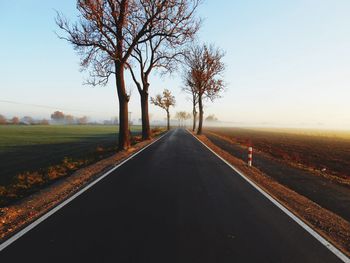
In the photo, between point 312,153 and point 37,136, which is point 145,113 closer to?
point 312,153

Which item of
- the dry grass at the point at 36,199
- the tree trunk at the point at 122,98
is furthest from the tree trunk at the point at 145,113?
the dry grass at the point at 36,199

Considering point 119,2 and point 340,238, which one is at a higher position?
point 119,2

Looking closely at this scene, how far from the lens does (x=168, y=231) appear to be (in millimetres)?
5371

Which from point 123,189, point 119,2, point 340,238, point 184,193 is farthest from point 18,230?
point 119,2

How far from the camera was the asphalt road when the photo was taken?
4404 millimetres

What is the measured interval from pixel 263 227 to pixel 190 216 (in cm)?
143

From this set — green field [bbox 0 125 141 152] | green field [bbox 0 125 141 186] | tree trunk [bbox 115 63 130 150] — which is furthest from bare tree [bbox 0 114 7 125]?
tree trunk [bbox 115 63 130 150]

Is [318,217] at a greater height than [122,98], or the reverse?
[122,98]

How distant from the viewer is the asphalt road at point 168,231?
4.40 meters

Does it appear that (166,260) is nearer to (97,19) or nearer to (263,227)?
(263,227)

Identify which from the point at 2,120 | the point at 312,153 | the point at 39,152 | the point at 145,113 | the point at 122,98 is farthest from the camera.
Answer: the point at 2,120

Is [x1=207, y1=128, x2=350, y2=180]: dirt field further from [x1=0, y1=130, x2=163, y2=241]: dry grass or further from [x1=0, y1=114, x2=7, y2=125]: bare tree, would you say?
[x1=0, y1=114, x2=7, y2=125]: bare tree

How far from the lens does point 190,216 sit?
6285 mm

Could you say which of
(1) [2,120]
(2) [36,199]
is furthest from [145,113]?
(1) [2,120]
